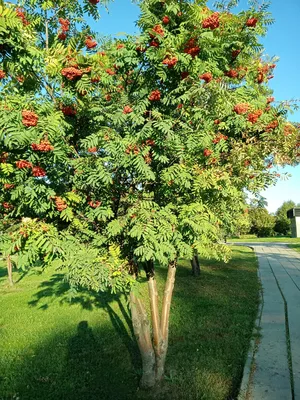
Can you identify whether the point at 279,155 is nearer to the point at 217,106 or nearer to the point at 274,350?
the point at 217,106

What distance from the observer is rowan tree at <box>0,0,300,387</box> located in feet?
10.1

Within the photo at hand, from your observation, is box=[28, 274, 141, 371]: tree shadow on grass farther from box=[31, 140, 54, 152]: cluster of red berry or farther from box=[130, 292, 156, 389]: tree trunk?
box=[31, 140, 54, 152]: cluster of red berry

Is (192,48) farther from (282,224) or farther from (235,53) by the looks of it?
(282,224)

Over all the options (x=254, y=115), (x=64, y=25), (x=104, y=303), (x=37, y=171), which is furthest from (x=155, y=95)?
(x=104, y=303)

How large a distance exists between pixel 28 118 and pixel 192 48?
75.1 inches

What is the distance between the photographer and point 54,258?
3.29 metres

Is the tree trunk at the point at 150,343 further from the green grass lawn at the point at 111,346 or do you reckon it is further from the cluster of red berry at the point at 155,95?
the cluster of red berry at the point at 155,95

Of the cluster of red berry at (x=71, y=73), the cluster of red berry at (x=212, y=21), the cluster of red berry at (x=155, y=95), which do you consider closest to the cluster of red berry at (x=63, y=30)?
the cluster of red berry at (x=71, y=73)

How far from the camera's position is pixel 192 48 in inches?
134

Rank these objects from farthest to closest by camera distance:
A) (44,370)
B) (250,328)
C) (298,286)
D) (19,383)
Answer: (298,286), (250,328), (44,370), (19,383)

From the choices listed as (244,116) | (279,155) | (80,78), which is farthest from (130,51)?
(279,155)

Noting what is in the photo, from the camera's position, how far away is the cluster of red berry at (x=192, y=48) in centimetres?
340

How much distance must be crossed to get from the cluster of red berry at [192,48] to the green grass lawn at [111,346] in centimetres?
458

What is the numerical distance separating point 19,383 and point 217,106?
5.37m
